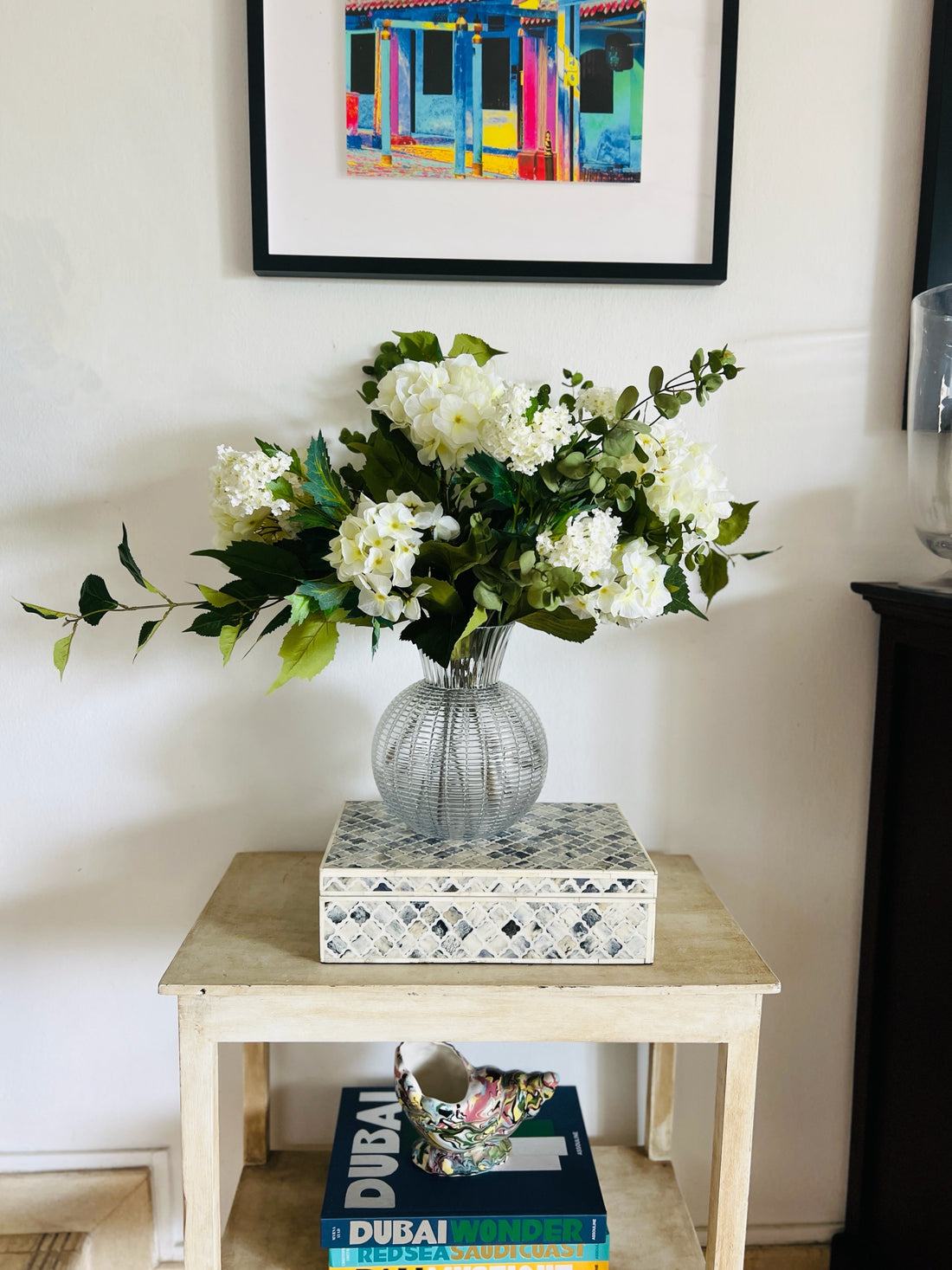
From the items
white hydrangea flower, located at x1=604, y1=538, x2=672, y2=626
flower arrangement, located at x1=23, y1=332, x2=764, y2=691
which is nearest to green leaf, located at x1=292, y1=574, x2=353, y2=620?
flower arrangement, located at x1=23, y1=332, x2=764, y2=691

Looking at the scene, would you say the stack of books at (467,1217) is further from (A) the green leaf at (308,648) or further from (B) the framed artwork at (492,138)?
(B) the framed artwork at (492,138)

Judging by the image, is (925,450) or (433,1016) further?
(925,450)

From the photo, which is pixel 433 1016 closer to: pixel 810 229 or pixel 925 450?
pixel 925 450

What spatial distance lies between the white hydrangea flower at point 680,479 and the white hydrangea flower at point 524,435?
0.23 ft

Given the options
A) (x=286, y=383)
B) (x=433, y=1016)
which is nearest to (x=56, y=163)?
(x=286, y=383)

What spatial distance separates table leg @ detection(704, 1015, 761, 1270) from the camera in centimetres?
77

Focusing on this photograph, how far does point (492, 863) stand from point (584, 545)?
292mm

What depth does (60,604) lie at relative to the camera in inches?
39.6

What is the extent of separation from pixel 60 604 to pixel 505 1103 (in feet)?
2.30

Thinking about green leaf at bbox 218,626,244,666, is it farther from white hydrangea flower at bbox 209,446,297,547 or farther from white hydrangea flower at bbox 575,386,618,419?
white hydrangea flower at bbox 575,386,618,419

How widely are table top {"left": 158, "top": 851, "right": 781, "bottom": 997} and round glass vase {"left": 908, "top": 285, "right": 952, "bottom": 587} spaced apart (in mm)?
441

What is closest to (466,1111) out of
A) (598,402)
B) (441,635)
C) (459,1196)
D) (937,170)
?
(459,1196)

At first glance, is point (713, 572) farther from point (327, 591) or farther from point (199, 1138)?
point (199, 1138)

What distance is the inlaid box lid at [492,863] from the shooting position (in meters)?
0.77
